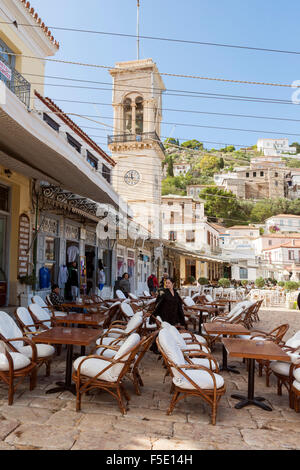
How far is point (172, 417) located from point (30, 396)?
66.0 inches

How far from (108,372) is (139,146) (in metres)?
27.1

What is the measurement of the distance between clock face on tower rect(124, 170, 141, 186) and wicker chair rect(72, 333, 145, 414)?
86.6 feet

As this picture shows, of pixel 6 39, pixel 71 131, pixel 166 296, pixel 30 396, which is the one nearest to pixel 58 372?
pixel 30 396

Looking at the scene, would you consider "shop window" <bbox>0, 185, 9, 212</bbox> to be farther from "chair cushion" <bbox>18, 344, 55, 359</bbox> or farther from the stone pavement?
the stone pavement

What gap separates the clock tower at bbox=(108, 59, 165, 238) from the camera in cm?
2916

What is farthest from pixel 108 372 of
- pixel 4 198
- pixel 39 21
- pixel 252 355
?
pixel 39 21

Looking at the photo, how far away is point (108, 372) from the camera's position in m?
3.67

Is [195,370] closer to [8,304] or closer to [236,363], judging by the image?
[236,363]

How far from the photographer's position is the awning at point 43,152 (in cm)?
455

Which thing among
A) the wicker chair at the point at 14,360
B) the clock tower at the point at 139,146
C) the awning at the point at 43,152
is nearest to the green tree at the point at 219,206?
the clock tower at the point at 139,146

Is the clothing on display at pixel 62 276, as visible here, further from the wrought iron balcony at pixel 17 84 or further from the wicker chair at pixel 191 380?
the wicker chair at pixel 191 380

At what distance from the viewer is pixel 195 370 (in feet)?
12.3

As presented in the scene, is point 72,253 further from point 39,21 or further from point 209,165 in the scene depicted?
point 209,165

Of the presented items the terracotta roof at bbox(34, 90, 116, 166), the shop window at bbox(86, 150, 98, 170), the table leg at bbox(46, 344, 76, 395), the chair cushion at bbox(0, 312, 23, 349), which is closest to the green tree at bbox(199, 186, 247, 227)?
the terracotta roof at bbox(34, 90, 116, 166)
